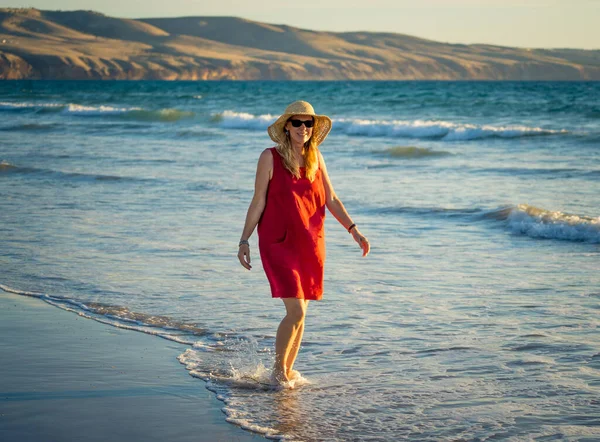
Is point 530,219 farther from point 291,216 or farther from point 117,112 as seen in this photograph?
point 117,112

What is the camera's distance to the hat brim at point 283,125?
5.08 metres

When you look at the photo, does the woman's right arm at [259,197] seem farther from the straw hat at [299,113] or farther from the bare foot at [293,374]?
the bare foot at [293,374]

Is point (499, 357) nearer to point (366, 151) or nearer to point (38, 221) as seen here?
point (38, 221)

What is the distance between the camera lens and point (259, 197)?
5.09 metres

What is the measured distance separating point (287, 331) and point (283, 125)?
1.21m

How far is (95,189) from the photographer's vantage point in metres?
14.8

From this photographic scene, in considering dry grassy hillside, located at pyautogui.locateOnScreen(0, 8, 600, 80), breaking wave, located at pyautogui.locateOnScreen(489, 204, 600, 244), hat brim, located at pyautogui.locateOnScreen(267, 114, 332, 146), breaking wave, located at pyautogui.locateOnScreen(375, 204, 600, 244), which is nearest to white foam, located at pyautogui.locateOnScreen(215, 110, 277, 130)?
breaking wave, located at pyautogui.locateOnScreen(375, 204, 600, 244)

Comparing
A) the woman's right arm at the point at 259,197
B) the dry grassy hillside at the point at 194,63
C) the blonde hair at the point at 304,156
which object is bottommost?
the woman's right arm at the point at 259,197

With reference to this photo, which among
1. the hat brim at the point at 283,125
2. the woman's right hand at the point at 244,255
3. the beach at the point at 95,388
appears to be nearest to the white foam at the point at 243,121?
the beach at the point at 95,388

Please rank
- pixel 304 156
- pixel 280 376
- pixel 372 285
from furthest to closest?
pixel 372 285
pixel 280 376
pixel 304 156

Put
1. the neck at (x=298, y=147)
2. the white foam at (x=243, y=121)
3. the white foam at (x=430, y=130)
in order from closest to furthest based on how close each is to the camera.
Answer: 1. the neck at (x=298, y=147)
2. the white foam at (x=430, y=130)
3. the white foam at (x=243, y=121)

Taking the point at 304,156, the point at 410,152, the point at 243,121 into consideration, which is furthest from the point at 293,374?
the point at 243,121

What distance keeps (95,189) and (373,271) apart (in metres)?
7.66

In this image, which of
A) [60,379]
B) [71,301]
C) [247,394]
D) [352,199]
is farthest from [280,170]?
[352,199]
